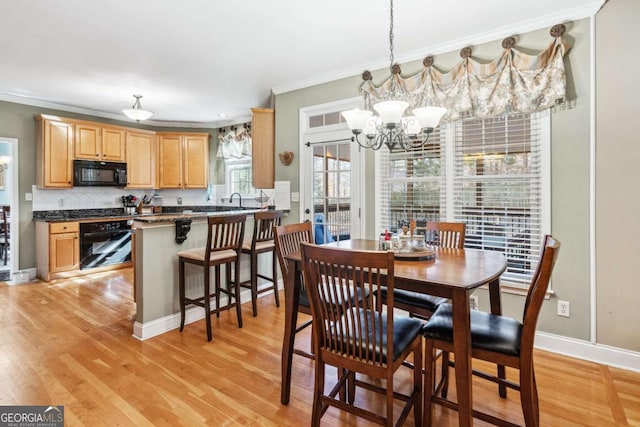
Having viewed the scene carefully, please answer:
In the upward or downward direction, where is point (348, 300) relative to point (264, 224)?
downward

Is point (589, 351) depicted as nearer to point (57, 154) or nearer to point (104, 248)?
point (104, 248)

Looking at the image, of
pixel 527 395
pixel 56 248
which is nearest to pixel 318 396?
pixel 527 395

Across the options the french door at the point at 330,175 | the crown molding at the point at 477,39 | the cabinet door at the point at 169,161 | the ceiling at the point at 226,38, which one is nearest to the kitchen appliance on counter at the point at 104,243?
the cabinet door at the point at 169,161

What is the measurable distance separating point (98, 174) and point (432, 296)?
18.3 feet

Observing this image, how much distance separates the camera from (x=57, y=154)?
16.3 feet

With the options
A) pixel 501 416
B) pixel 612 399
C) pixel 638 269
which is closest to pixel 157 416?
pixel 501 416

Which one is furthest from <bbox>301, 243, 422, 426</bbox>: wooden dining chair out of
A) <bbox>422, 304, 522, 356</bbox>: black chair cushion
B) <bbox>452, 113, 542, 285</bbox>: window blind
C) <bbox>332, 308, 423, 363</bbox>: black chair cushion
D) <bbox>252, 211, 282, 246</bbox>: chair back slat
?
<bbox>252, 211, 282, 246</bbox>: chair back slat

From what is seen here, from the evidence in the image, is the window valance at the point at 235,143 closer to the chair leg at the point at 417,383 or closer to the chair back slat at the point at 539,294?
the chair leg at the point at 417,383

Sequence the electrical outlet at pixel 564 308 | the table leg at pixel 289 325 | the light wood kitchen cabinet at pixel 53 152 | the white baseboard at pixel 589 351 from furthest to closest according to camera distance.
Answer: the light wood kitchen cabinet at pixel 53 152
the electrical outlet at pixel 564 308
the white baseboard at pixel 589 351
the table leg at pixel 289 325

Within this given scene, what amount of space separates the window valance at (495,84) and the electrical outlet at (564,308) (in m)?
1.58

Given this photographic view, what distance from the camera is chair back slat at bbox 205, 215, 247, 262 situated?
2879mm

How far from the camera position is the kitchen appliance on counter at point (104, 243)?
5.07 metres

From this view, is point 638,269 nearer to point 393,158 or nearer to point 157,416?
point 393,158

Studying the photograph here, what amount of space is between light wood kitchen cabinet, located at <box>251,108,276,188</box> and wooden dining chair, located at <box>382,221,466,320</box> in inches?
97.7
